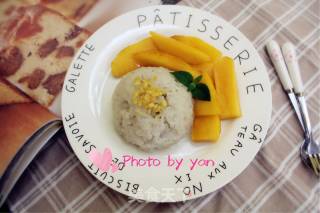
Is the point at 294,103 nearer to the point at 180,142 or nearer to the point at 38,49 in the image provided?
the point at 180,142

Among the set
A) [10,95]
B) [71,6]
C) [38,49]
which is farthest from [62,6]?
[10,95]

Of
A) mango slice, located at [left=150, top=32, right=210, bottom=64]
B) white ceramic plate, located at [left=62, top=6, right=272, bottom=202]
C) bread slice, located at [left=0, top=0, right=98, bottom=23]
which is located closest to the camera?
white ceramic plate, located at [left=62, top=6, right=272, bottom=202]

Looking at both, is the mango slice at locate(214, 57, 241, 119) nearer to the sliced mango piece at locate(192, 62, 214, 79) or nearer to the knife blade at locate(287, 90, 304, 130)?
the sliced mango piece at locate(192, 62, 214, 79)

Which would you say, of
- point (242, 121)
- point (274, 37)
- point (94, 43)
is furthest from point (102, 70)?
point (274, 37)

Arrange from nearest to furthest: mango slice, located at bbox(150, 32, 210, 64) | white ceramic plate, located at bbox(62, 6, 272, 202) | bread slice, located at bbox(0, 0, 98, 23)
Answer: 1. white ceramic plate, located at bbox(62, 6, 272, 202)
2. mango slice, located at bbox(150, 32, 210, 64)
3. bread slice, located at bbox(0, 0, 98, 23)

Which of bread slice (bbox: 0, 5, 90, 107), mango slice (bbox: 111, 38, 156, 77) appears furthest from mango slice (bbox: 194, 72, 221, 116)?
bread slice (bbox: 0, 5, 90, 107)

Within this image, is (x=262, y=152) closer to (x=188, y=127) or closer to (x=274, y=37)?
(x=188, y=127)

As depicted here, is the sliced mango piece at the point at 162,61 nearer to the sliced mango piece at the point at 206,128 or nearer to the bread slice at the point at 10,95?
the sliced mango piece at the point at 206,128

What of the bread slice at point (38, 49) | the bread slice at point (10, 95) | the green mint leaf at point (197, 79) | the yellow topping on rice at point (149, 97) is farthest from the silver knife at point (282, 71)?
the bread slice at point (10, 95)
